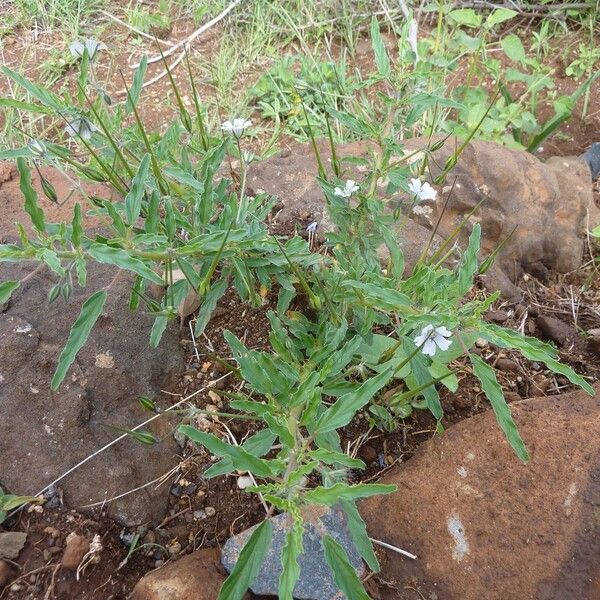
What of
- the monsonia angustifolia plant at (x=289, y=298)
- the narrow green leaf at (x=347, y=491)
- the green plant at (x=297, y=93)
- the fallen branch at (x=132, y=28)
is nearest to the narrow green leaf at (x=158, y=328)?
the monsonia angustifolia plant at (x=289, y=298)

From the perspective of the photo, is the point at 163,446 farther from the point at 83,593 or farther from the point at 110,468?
the point at 83,593

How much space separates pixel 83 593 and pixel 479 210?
6.30ft

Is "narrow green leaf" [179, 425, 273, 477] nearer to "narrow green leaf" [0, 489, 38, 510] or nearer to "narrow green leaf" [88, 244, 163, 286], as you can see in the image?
"narrow green leaf" [88, 244, 163, 286]

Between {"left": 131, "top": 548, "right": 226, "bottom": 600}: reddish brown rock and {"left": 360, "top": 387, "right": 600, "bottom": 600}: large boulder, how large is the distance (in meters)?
0.40

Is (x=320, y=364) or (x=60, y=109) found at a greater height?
(x=60, y=109)

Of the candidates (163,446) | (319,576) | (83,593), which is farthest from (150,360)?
(319,576)

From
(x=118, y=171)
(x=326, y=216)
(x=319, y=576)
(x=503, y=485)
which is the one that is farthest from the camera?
(x=326, y=216)

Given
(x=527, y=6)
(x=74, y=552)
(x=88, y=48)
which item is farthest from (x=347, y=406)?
(x=527, y=6)

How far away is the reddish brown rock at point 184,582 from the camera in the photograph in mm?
1461

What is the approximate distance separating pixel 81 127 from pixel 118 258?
52cm

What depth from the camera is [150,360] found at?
75.7 inches

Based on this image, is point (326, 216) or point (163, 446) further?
point (326, 216)

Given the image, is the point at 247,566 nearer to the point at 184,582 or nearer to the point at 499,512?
the point at 184,582

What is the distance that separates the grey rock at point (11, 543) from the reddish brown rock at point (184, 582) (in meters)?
0.33
